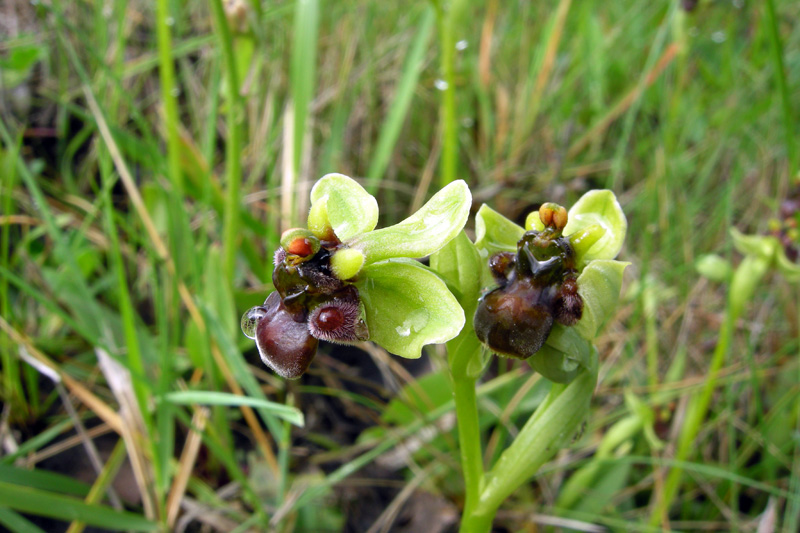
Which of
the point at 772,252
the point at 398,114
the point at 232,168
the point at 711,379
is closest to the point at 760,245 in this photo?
the point at 772,252

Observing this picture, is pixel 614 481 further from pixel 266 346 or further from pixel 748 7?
pixel 748 7

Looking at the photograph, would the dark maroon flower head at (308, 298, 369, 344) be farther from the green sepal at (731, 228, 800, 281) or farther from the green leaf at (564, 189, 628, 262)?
the green sepal at (731, 228, 800, 281)

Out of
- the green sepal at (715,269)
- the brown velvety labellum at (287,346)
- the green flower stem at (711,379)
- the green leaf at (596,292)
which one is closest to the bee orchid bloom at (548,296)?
the green leaf at (596,292)

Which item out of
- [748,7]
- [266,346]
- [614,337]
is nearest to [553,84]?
[748,7]

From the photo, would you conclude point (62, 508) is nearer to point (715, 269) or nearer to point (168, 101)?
point (168, 101)

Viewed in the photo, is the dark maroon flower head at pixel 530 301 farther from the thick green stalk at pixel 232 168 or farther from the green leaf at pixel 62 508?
the thick green stalk at pixel 232 168

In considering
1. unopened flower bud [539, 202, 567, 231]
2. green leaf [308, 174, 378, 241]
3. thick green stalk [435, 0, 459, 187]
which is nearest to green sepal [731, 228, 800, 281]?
thick green stalk [435, 0, 459, 187]
